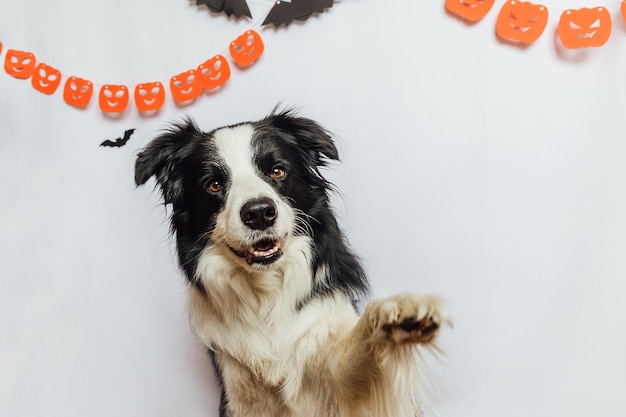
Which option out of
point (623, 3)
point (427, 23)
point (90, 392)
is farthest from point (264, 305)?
point (623, 3)

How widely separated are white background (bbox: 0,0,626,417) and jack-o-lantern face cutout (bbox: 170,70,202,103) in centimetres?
3

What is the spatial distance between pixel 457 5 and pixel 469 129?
1.27ft

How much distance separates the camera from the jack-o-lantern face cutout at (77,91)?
6.30ft

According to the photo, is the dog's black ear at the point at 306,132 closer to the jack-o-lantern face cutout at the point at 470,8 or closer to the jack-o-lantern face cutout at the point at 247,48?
the jack-o-lantern face cutout at the point at 247,48

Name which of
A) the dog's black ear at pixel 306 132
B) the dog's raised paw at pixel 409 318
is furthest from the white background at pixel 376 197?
the dog's raised paw at pixel 409 318

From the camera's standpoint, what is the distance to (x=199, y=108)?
6.17ft

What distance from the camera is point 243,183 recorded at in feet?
4.81

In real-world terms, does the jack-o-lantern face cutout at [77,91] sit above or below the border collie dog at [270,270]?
above

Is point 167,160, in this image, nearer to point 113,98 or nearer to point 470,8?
point 113,98

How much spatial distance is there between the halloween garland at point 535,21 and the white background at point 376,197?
0.10 ft

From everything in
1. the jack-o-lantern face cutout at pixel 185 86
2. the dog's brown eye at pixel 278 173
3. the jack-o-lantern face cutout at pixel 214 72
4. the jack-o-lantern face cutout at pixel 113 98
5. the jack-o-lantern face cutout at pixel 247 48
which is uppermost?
the jack-o-lantern face cutout at pixel 247 48

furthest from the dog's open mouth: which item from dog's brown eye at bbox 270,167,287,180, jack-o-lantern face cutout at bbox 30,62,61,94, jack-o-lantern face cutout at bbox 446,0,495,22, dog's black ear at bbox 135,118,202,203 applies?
jack-o-lantern face cutout at bbox 30,62,61,94

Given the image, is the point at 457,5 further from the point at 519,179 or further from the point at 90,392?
the point at 90,392

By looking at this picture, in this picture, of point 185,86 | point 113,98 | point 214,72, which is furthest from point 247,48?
point 113,98
